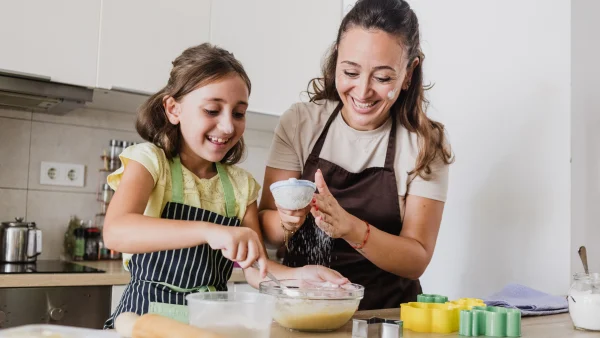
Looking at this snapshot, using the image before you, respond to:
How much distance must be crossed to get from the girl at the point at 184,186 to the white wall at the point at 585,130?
112cm

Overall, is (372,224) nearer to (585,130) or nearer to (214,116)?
(214,116)

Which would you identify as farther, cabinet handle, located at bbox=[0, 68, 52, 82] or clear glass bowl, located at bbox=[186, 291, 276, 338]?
cabinet handle, located at bbox=[0, 68, 52, 82]

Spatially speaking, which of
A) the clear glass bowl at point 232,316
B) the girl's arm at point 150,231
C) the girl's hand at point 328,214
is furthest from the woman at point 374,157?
the clear glass bowl at point 232,316

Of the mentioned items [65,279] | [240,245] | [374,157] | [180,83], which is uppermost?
[180,83]

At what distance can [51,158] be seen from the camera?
2586mm

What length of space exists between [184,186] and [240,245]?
43 centimetres

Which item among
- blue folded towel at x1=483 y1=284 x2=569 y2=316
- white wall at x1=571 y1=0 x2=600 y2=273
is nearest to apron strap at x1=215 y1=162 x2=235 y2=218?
blue folded towel at x1=483 y1=284 x2=569 y2=316

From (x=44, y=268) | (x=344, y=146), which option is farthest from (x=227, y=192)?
(x=44, y=268)

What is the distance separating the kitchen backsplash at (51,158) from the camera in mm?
2504

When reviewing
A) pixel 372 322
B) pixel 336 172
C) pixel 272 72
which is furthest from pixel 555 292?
pixel 272 72

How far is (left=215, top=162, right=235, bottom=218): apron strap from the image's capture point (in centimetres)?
147

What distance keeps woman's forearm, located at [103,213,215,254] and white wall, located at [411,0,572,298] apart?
1358mm

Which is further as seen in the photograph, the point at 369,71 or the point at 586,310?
the point at 369,71

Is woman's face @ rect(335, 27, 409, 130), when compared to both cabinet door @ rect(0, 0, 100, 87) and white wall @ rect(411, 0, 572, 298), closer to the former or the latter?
white wall @ rect(411, 0, 572, 298)
